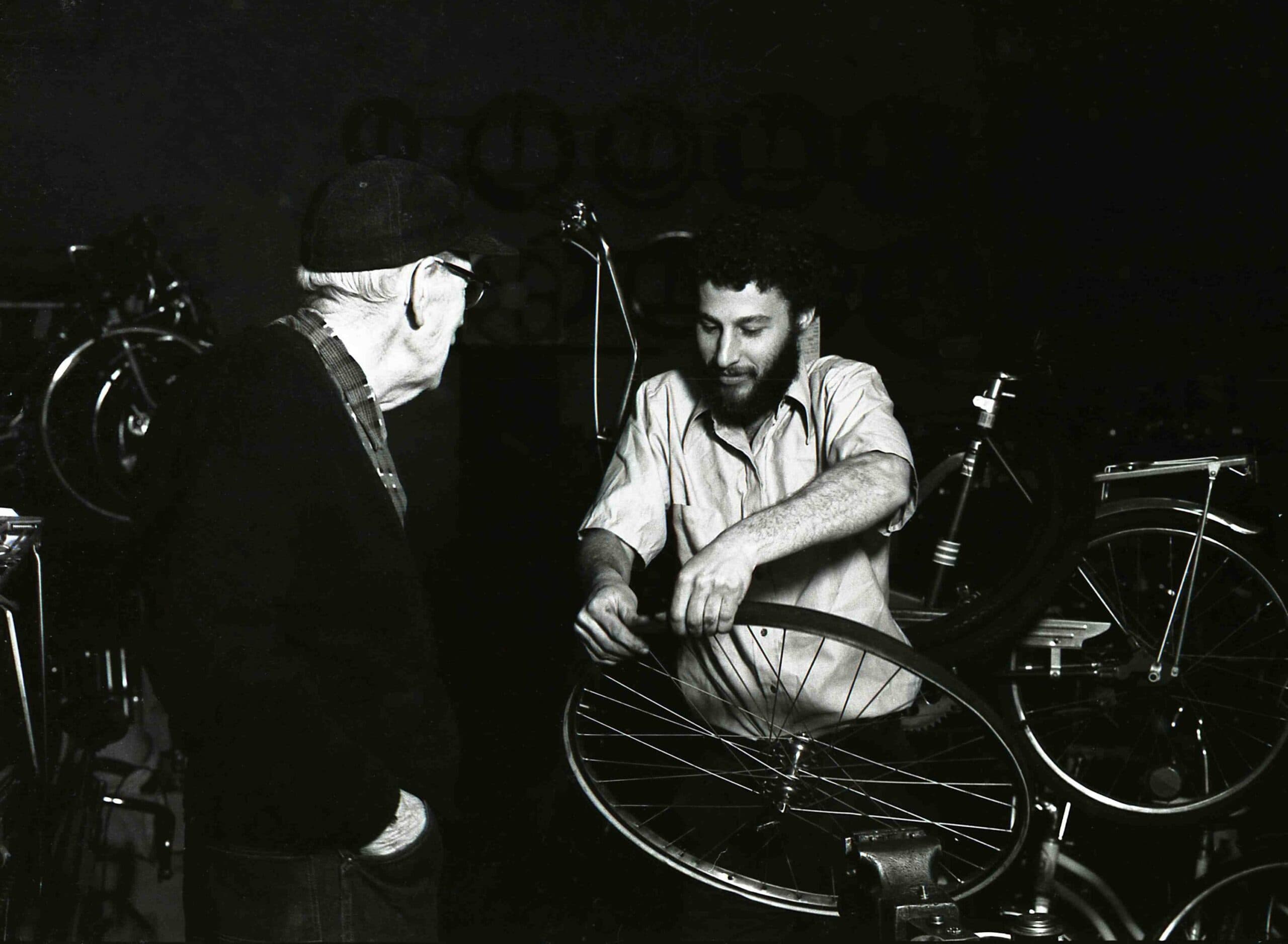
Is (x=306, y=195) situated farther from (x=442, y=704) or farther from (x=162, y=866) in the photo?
(x=162, y=866)

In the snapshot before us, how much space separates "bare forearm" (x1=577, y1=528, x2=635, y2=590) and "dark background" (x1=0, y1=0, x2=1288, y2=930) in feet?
0.46

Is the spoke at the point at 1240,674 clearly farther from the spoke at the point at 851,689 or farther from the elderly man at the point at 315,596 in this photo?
the elderly man at the point at 315,596

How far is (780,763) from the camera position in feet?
7.25

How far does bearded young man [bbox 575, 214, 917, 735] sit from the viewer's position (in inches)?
84.3

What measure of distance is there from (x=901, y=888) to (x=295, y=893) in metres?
1.10

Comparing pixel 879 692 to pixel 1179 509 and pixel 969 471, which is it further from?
pixel 1179 509

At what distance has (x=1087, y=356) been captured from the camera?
2.38m

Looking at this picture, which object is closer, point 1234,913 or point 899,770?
point 899,770

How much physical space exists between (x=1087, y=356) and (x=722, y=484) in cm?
91

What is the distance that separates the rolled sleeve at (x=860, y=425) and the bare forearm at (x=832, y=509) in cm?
2

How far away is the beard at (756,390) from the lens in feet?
7.09

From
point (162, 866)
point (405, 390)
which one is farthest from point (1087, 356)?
point (162, 866)

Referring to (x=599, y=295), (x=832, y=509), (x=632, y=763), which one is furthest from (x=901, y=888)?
(x=599, y=295)

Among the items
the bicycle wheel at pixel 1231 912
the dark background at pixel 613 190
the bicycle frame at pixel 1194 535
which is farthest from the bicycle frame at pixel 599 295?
the bicycle wheel at pixel 1231 912
